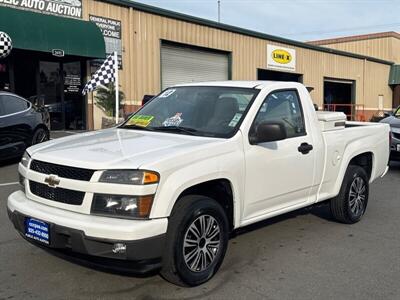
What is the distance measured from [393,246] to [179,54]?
17275 mm

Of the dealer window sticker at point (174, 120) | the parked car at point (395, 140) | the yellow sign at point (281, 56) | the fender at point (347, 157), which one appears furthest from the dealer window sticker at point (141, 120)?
the yellow sign at point (281, 56)

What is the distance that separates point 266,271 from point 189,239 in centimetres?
95

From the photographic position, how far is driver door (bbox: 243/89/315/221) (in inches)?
179

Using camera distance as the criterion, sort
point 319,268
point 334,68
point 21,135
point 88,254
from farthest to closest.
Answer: point 334,68 < point 21,135 < point 319,268 < point 88,254

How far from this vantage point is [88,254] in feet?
11.7

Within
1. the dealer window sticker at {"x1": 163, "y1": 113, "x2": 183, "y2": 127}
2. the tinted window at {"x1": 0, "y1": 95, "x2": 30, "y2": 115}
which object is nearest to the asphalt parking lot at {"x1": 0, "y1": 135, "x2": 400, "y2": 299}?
the dealer window sticker at {"x1": 163, "y1": 113, "x2": 183, "y2": 127}

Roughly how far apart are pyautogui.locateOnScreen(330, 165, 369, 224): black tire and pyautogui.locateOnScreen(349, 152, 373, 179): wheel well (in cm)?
15

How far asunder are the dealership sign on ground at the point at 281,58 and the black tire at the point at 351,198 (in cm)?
2056

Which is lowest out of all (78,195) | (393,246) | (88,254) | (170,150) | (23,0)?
(393,246)

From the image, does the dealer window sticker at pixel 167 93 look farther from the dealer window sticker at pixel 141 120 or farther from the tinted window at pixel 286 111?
the tinted window at pixel 286 111

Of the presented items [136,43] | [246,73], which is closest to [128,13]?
[136,43]

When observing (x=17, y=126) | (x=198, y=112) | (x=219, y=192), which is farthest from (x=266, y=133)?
(x=17, y=126)

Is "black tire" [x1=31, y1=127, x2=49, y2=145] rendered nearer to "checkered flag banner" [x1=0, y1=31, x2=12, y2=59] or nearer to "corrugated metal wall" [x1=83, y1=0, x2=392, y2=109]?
"checkered flag banner" [x1=0, y1=31, x2=12, y2=59]

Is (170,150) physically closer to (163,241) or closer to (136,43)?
(163,241)
